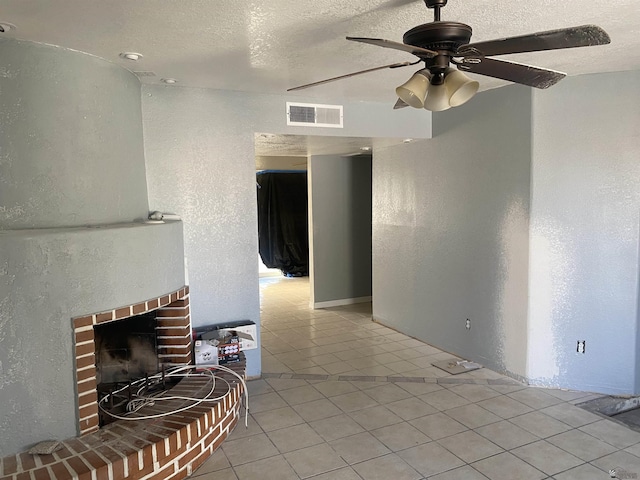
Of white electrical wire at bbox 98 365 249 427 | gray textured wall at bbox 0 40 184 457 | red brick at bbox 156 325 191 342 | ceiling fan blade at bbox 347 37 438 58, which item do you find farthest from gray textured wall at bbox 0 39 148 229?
ceiling fan blade at bbox 347 37 438 58

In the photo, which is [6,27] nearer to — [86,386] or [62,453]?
[86,386]

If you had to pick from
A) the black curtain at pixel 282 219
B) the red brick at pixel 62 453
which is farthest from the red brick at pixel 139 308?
the black curtain at pixel 282 219

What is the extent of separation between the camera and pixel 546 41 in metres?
1.60

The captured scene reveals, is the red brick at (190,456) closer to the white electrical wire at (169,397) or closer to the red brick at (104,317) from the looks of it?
the white electrical wire at (169,397)

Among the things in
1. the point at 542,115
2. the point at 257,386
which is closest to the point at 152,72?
the point at 257,386

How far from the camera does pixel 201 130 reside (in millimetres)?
3559

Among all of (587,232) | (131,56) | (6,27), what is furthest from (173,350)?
(587,232)

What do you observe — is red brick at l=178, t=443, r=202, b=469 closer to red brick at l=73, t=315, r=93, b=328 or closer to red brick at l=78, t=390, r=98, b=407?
red brick at l=78, t=390, r=98, b=407

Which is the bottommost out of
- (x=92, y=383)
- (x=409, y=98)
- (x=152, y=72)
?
(x=92, y=383)

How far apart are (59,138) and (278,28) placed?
1311 mm

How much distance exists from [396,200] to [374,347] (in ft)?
5.20

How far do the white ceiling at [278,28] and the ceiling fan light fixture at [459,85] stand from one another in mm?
484

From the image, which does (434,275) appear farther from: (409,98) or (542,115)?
(409,98)

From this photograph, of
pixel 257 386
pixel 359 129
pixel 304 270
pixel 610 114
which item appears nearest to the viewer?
pixel 610 114
